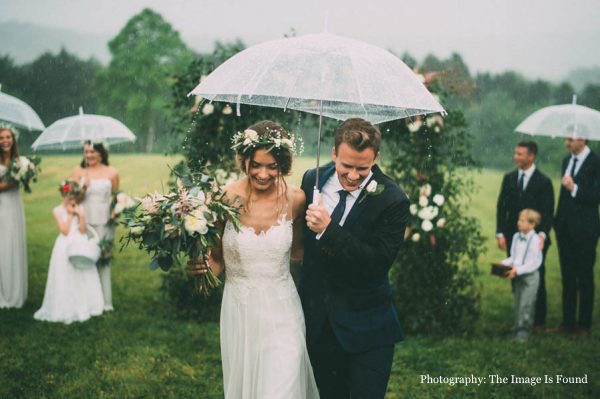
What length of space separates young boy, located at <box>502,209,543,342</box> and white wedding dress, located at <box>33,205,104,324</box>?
5.28m

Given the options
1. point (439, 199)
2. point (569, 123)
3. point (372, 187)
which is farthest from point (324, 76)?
point (569, 123)

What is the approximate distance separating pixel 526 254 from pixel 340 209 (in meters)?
4.24

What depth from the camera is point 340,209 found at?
3.63 m

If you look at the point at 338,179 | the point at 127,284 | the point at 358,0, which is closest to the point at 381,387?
the point at 338,179

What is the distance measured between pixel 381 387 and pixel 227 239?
1.34 metres

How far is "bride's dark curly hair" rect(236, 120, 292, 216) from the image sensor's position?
3633 mm

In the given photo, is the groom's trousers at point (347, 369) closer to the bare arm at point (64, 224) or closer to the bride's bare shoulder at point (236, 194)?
the bride's bare shoulder at point (236, 194)

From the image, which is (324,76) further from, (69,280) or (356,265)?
(69,280)

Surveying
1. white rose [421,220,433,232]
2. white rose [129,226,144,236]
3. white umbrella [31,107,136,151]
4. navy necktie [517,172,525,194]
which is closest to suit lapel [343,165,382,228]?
white rose [129,226,144,236]

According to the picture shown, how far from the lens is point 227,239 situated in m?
3.77

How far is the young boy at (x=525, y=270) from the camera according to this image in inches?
273

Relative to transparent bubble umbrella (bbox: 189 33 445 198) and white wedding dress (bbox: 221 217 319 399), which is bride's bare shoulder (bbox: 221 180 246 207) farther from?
transparent bubble umbrella (bbox: 189 33 445 198)

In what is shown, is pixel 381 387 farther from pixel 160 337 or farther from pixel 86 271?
pixel 86 271

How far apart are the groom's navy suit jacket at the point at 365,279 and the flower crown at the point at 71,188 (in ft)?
16.4
